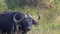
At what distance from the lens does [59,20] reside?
15.9 metres

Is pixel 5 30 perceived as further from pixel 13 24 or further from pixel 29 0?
pixel 29 0

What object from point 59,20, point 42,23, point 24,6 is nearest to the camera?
point 42,23

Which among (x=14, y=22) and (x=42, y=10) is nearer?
(x=14, y=22)

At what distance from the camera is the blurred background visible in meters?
13.5

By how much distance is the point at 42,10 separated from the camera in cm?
1850

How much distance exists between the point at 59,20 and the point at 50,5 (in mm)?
3486

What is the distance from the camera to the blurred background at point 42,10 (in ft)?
44.5

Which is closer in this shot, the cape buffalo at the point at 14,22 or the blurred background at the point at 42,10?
the cape buffalo at the point at 14,22

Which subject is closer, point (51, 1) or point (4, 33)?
point (4, 33)

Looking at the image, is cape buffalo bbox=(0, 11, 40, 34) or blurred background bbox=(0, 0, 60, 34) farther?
blurred background bbox=(0, 0, 60, 34)

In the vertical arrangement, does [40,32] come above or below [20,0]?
below

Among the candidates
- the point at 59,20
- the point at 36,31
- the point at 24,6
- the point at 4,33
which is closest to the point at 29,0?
the point at 24,6

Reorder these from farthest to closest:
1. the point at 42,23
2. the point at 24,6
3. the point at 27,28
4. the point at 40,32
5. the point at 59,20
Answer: the point at 24,6, the point at 59,20, the point at 42,23, the point at 40,32, the point at 27,28

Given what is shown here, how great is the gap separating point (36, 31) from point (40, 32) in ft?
1.01
